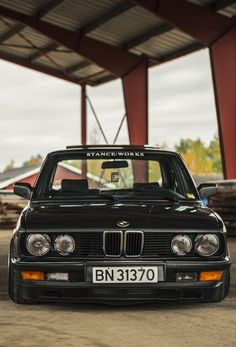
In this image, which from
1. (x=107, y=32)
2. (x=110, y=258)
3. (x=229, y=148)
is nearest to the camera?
(x=110, y=258)

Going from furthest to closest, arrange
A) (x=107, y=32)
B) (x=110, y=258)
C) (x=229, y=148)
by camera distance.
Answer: (x=107, y=32) < (x=229, y=148) < (x=110, y=258)

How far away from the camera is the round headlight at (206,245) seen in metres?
5.62

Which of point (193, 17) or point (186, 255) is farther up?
point (193, 17)

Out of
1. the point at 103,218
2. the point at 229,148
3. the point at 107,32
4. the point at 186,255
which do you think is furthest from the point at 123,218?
the point at 107,32

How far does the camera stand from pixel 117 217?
5.68m

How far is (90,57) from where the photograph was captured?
2320 centimetres

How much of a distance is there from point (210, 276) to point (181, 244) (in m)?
0.33

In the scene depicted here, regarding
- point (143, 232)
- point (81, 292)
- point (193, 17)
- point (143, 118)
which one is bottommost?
point (81, 292)

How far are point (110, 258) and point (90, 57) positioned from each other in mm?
18255

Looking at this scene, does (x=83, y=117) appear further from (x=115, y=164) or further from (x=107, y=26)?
(x=115, y=164)

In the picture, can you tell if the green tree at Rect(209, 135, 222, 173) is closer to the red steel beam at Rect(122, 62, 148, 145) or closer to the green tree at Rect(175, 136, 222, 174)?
the green tree at Rect(175, 136, 222, 174)

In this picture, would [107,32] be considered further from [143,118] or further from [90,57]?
[143,118]

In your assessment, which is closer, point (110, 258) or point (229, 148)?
point (110, 258)

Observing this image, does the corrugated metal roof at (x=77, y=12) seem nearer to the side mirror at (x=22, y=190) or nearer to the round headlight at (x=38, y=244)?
the side mirror at (x=22, y=190)
